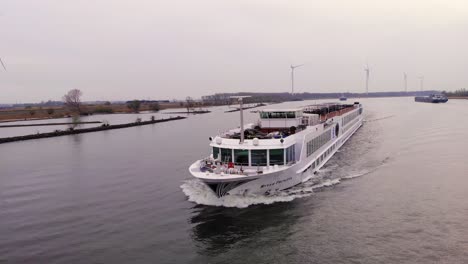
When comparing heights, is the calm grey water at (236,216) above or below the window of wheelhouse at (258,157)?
below

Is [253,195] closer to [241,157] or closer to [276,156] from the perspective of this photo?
[241,157]

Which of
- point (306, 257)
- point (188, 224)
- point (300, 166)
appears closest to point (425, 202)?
point (300, 166)

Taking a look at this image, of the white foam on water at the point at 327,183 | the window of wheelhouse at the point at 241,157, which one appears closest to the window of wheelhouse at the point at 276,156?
the window of wheelhouse at the point at 241,157

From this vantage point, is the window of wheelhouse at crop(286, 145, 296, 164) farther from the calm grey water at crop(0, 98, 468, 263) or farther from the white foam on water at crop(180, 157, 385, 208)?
the calm grey water at crop(0, 98, 468, 263)

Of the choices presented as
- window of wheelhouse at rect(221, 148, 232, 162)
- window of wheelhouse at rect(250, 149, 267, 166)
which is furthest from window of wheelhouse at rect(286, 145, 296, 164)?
window of wheelhouse at rect(221, 148, 232, 162)

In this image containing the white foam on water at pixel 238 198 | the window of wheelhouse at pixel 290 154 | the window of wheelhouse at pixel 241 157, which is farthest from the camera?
the window of wheelhouse at pixel 290 154

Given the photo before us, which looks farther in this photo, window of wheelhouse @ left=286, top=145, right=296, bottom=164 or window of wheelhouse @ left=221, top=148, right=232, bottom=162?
window of wheelhouse @ left=221, top=148, right=232, bottom=162

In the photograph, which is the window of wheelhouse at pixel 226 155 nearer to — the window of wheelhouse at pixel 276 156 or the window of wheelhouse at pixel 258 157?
the window of wheelhouse at pixel 258 157
